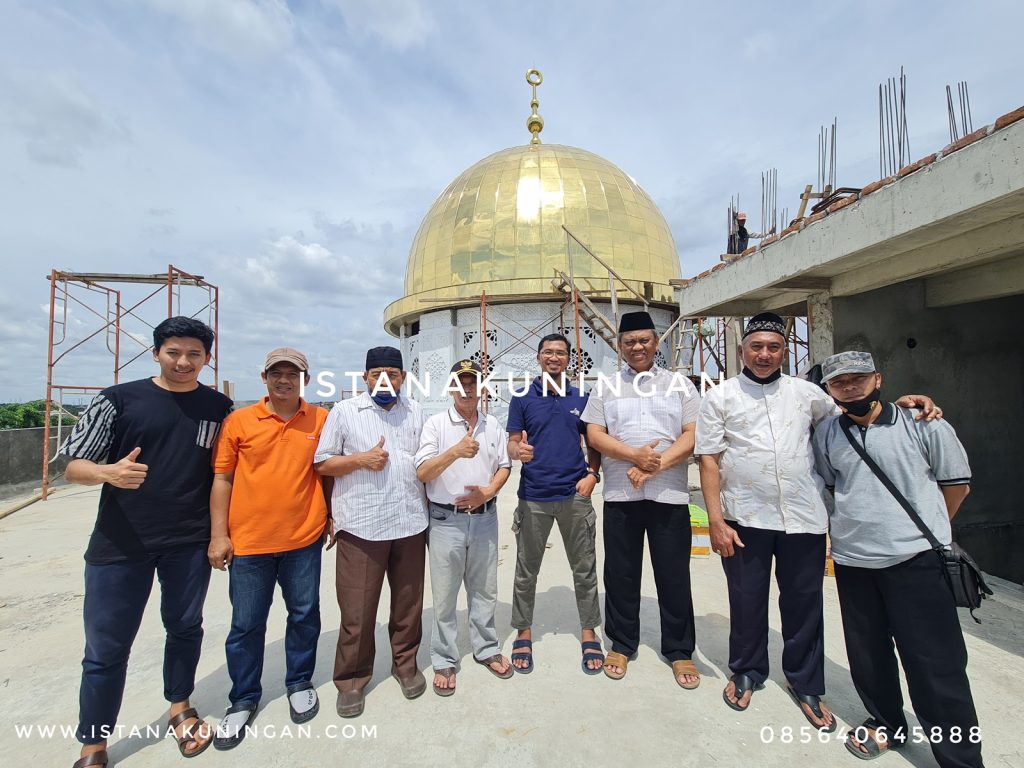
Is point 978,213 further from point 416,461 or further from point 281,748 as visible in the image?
point 281,748

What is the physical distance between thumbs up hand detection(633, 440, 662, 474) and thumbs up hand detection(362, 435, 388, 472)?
1.37 meters

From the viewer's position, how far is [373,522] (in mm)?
2645

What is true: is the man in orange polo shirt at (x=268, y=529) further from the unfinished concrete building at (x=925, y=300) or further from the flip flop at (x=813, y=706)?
the unfinished concrete building at (x=925, y=300)

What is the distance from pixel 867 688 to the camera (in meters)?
2.34

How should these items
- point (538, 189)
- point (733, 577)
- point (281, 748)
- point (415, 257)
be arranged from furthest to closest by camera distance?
point (415, 257)
point (538, 189)
point (733, 577)
point (281, 748)

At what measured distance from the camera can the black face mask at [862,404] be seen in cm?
224

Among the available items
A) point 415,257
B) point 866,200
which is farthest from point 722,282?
point 415,257

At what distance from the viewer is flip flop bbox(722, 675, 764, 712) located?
8.34 feet

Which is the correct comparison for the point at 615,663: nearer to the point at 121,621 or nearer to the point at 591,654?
the point at 591,654

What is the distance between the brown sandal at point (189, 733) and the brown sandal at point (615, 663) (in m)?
2.03

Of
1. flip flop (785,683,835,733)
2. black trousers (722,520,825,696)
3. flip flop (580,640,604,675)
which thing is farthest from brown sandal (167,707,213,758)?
flip flop (785,683,835,733)

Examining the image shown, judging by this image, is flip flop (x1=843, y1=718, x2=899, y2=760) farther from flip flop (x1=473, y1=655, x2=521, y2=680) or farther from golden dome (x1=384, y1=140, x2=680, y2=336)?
golden dome (x1=384, y1=140, x2=680, y2=336)

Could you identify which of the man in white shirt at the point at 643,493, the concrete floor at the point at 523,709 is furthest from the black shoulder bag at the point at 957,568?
the man in white shirt at the point at 643,493

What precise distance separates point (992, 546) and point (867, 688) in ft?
19.0
